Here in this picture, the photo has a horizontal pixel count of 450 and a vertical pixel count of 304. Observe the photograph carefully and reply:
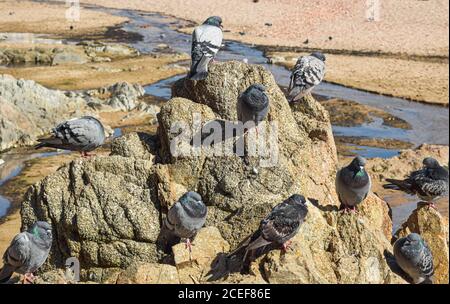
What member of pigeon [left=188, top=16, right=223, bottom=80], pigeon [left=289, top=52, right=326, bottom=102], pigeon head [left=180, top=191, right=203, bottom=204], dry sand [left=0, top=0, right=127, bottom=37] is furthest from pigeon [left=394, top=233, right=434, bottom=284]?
dry sand [left=0, top=0, right=127, bottom=37]

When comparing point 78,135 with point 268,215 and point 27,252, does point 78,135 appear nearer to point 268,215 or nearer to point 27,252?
point 27,252

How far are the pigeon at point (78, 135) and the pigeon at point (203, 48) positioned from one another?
1.94 metres

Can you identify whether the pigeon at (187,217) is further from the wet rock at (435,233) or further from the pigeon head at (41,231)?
the wet rock at (435,233)

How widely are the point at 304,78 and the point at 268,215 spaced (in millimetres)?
4151

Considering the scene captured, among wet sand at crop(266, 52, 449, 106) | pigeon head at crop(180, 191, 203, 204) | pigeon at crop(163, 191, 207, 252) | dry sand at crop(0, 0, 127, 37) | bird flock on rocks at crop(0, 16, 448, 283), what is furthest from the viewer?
dry sand at crop(0, 0, 127, 37)

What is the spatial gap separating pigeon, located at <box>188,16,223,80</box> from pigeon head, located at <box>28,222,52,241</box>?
3.79 m

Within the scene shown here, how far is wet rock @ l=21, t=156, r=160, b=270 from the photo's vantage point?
9.91 meters

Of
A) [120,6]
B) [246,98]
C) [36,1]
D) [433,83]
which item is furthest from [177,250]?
[120,6]

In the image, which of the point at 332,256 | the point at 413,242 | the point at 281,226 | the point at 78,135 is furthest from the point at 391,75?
the point at 281,226

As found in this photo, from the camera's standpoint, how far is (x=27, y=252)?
8352mm

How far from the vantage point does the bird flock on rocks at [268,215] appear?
810cm

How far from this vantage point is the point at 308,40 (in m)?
50.1

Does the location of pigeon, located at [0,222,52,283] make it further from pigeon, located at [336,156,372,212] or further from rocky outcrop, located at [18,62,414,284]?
pigeon, located at [336,156,372,212]

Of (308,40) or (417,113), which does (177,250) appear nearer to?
(417,113)
